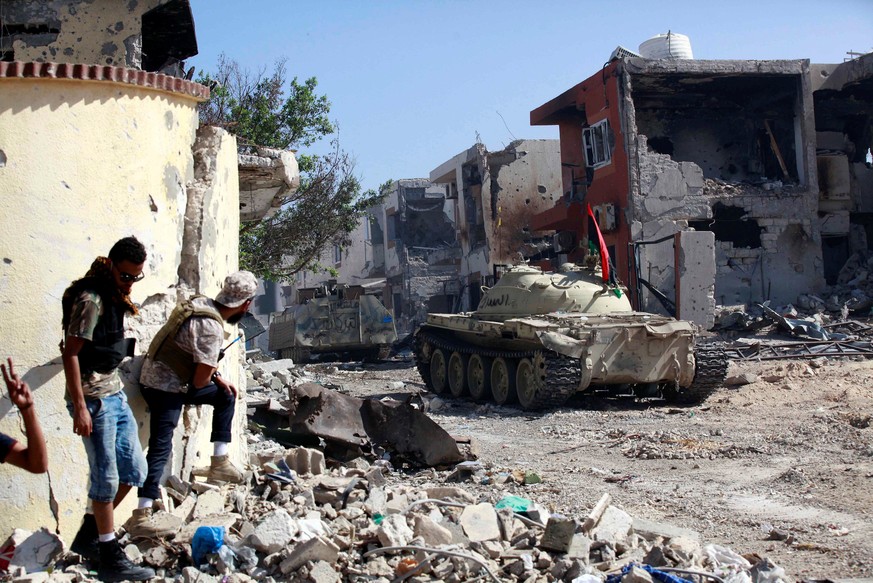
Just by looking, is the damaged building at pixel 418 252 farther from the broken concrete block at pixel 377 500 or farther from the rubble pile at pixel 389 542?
the rubble pile at pixel 389 542

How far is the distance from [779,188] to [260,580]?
20.3 metres

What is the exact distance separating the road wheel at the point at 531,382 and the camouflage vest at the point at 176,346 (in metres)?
7.23

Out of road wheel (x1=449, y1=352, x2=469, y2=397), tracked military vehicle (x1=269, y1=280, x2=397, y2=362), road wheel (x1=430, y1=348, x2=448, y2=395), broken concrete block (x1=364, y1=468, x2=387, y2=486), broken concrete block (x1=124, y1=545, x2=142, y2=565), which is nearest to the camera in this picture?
broken concrete block (x1=124, y1=545, x2=142, y2=565)

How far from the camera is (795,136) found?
75.4ft

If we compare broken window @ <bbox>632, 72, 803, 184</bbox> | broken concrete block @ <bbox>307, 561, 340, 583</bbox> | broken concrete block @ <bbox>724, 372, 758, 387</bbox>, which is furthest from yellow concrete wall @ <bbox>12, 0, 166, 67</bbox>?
broken window @ <bbox>632, 72, 803, 184</bbox>

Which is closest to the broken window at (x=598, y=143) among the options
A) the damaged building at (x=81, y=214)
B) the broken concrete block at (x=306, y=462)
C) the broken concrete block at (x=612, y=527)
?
the broken concrete block at (x=306, y=462)

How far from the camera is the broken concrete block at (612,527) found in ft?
16.4

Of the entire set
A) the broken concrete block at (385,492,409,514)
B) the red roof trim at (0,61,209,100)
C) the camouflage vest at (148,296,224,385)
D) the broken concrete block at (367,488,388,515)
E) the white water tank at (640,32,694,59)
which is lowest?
the broken concrete block at (385,492,409,514)

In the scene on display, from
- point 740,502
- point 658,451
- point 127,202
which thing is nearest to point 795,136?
point 658,451

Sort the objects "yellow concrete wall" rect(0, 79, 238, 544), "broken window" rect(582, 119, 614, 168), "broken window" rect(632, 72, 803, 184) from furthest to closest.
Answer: "broken window" rect(632, 72, 803, 184)
"broken window" rect(582, 119, 614, 168)
"yellow concrete wall" rect(0, 79, 238, 544)

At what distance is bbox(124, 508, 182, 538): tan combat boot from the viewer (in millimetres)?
4656

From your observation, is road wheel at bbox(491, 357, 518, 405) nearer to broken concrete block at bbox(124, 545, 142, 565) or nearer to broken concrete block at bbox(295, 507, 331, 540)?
broken concrete block at bbox(295, 507, 331, 540)

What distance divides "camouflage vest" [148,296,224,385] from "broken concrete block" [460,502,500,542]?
5.18 feet

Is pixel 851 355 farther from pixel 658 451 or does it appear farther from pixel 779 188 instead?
pixel 658 451
